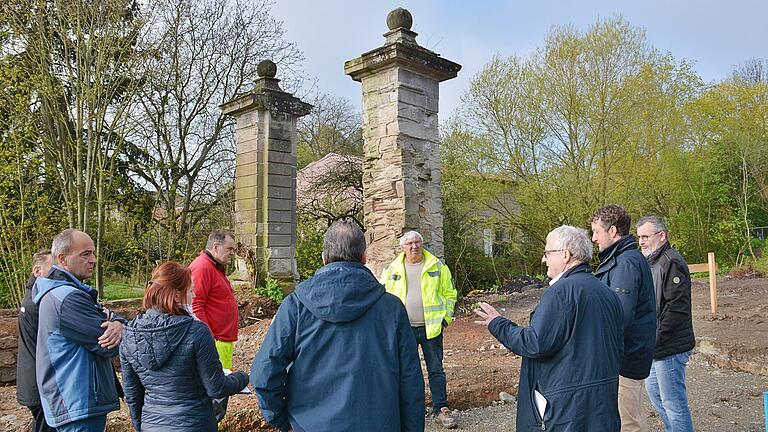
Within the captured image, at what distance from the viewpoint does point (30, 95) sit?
10.2 m

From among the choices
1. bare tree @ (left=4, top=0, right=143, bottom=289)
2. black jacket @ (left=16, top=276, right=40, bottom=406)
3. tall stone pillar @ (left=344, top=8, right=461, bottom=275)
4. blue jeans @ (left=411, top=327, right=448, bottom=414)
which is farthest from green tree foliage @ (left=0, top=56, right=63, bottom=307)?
blue jeans @ (left=411, top=327, right=448, bottom=414)

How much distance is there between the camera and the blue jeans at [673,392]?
387cm

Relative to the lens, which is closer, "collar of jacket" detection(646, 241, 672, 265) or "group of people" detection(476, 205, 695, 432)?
"group of people" detection(476, 205, 695, 432)

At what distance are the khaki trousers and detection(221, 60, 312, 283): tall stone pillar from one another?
8155 mm

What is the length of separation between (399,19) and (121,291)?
30.9ft

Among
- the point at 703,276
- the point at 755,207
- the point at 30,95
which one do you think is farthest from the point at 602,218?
the point at 755,207

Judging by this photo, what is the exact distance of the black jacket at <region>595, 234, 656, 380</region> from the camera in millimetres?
3541

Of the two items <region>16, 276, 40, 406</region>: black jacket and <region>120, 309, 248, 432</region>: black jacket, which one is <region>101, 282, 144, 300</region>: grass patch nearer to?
<region>16, 276, 40, 406</region>: black jacket

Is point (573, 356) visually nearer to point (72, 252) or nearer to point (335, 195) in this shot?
point (72, 252)

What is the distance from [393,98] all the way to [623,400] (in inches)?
204

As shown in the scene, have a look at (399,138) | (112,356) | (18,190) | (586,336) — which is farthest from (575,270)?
(18,190)

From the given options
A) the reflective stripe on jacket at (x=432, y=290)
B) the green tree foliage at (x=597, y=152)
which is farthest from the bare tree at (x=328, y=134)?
the reflective stripe on jacket at (x=432, y=290)

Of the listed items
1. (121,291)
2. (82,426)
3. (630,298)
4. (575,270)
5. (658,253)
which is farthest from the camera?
(121,291)

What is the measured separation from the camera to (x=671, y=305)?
163 inches
